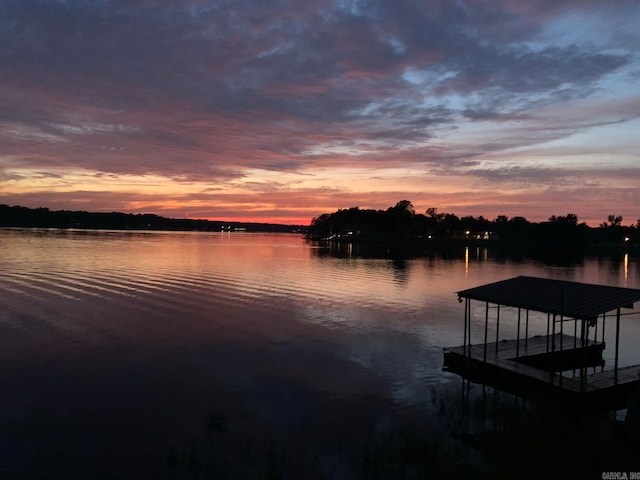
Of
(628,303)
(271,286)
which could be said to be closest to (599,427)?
(628,303)

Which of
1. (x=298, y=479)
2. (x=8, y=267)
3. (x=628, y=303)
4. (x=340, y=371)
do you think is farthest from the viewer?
(x=8, y=267)

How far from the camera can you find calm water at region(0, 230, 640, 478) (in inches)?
619

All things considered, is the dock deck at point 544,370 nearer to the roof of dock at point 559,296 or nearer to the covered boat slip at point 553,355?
the covered boat slip at point 553,355

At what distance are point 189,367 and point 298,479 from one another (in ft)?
41.8

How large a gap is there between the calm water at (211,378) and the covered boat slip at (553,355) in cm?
206

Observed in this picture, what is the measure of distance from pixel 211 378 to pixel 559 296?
54.5 ft

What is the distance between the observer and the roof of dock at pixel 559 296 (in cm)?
1936

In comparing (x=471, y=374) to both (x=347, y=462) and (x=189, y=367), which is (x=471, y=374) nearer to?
(x=347, y=462)

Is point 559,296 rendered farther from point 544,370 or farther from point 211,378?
point 211,378

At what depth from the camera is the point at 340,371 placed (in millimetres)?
25344

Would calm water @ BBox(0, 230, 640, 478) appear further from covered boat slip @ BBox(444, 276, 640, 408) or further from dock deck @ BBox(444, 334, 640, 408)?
covered boat slip @ BBox(444, 276, 640, 408)

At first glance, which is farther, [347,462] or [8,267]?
[8,267]

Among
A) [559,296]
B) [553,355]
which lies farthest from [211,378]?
[559,296]

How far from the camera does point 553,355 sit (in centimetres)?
2217
